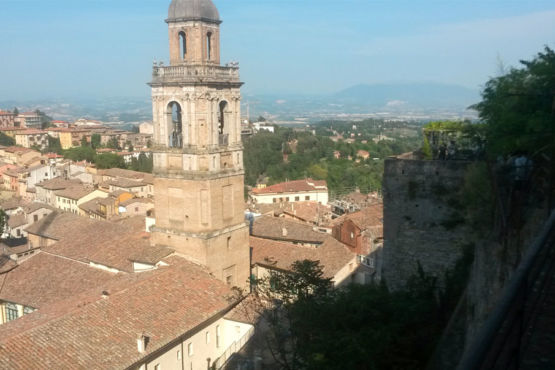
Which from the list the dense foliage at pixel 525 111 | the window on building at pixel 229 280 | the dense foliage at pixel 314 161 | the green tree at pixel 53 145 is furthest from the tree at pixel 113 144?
the dense foliage at pixel 525 111

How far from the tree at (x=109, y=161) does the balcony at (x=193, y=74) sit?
5947cm

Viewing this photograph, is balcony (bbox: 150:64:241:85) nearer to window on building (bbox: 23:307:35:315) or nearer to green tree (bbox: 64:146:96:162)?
window on building (bbox: 23:307:35:315)

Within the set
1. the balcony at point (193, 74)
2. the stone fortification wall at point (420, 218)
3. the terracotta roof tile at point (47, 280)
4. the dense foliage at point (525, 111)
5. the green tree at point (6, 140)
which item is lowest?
the terracotta roof tile at point (47, 280)

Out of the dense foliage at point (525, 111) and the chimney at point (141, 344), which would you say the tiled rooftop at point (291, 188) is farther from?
the dense foliage at point (525, 111)

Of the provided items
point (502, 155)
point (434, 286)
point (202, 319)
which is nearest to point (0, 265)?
point (202, 319)

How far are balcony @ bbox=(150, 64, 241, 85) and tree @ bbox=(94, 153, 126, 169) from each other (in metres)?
59.5

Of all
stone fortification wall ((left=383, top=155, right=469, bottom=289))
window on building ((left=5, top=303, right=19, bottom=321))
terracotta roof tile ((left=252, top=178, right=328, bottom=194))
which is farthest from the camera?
terracotta roof tile ((left=252, top=178, right=328, bottom=194))

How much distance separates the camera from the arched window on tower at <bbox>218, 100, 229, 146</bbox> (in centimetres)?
2494

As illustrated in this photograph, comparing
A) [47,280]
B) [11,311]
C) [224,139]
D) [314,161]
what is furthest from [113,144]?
[224,139]

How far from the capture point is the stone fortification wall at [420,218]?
1391 cm

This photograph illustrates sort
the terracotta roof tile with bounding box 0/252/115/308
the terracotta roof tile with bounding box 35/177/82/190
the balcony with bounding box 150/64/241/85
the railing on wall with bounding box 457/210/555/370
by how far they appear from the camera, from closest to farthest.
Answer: the railing on wall with bounding box 457/210/555/370 < the balcony with bounding box 150/64/241/85 < the terracotta roof tile with bounding box 0/252/115/308 < the terracotta roof tile with bounding box 35/177/82/190

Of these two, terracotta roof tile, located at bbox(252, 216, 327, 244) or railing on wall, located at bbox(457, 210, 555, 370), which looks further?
terracotta roof tile, located at bbox(252, 216, 327, 244)

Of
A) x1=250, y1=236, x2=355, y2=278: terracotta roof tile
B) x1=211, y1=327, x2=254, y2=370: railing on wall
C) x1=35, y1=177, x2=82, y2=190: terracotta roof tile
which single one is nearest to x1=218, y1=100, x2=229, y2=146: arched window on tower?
x1=250, y1=236, x2=355, y2=278: terracotta roof tile

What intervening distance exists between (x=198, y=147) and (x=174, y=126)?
2558 millimetres
